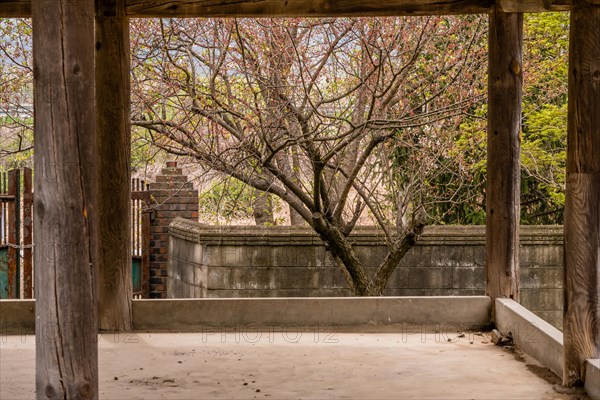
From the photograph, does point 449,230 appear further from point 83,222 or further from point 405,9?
point 83,222

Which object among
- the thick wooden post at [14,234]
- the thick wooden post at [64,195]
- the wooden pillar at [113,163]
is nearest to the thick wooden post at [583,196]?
the thick wooden post at [64,195]

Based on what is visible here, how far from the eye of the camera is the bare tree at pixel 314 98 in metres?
7.81

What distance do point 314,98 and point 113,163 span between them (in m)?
3.26

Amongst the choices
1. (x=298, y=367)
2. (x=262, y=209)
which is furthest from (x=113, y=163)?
(x=262, y=209)

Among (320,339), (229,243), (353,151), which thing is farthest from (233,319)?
(353,151)

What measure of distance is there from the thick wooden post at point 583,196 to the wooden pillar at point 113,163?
3118 millimetres

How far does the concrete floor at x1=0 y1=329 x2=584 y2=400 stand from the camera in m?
4.70

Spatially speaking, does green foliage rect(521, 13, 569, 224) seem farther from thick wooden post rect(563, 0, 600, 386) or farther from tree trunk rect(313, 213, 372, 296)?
thick wooden post rect(563, 0, 600, 386)

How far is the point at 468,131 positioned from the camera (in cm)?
909

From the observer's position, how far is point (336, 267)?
8.63 meters

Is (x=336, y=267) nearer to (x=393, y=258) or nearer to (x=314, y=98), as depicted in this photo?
(x=393, y=258)

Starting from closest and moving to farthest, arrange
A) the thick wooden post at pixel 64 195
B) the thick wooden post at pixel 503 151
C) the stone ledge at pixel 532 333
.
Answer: the thick wooden post at pixel 64 195 → the stone ledge at pixel 532 333 → the thick wooden post at pixel 503 151

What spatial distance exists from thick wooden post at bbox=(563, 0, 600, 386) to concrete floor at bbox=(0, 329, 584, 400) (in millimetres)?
363

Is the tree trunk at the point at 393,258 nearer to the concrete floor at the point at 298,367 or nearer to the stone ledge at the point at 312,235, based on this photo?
the stone ledge at the point at 312,235
